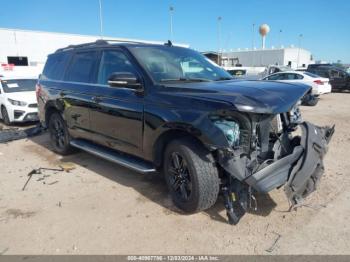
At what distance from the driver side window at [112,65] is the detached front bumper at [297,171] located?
2144 millimetres

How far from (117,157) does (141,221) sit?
1222 mm

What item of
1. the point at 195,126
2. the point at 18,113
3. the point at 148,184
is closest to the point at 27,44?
the point at 18,113

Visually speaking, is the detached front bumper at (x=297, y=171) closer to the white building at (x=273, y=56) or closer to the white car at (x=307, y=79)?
the white car at (x=307, y=79)

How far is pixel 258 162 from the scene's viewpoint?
11.1 feet

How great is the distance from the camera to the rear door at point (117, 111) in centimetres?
414

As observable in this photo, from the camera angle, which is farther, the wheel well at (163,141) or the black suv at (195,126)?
the wheel well at (163,141)

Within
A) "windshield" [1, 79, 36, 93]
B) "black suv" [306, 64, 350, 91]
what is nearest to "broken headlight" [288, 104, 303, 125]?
"windshield" [1, 79, 36, 93]

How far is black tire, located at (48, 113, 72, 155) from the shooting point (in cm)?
612

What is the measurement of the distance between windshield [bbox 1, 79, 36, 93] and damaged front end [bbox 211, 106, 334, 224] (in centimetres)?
910

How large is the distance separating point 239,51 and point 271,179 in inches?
3190

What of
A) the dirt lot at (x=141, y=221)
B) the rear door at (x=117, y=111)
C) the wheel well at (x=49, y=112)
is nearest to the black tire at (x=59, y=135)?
the wheel well at (x=49, y=112)

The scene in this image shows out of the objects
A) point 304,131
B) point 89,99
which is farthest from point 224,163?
point 89,99

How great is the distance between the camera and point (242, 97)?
10.3 feet

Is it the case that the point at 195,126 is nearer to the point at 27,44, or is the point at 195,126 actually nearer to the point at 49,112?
the point at 49,112
